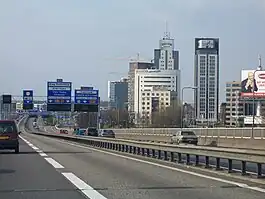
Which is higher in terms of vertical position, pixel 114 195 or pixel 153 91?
pixel 153 91

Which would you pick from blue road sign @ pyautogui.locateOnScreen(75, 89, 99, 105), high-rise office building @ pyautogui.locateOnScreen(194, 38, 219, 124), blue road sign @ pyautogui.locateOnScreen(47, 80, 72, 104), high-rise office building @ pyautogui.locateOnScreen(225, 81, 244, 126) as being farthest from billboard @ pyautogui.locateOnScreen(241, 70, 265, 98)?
high-rise office building @ pyautogui.locateOnScreen(194, 38, 219, 124)

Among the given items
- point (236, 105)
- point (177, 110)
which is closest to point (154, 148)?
point (177, 110)

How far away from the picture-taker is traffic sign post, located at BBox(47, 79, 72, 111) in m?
75.8

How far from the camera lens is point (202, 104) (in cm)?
17350

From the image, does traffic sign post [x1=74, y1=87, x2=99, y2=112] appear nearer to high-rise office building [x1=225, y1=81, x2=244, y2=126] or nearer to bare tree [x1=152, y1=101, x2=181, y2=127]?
bare tree [x1=152, y1=101, x2=181, y2=127]

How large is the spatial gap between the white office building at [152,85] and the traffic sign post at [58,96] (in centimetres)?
7436

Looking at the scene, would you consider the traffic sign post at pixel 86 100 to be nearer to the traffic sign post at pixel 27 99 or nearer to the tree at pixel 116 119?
the traffic sign post at pixel 27 99

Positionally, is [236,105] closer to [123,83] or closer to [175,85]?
[175,85]

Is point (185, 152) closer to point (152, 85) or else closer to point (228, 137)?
point (228, 137)

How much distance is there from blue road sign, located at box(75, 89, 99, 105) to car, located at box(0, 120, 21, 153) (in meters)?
43.0

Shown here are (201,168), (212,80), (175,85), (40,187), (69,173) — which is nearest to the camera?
(40,187)

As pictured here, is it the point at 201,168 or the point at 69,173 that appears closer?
the point at 69,173

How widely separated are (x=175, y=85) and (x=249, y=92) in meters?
76.5

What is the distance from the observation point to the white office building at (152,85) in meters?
154
